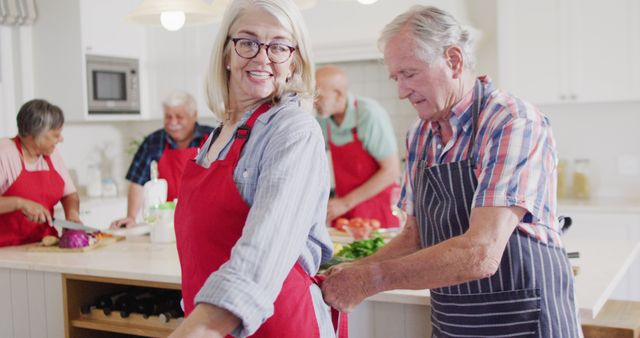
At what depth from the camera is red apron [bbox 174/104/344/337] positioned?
4.26ft

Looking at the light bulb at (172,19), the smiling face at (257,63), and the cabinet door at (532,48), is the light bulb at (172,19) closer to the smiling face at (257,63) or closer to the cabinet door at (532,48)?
the smiling face at (257,63)

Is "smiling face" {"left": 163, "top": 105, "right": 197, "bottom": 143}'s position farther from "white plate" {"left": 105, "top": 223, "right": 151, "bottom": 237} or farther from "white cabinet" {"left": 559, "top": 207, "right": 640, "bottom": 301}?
"white cabinet" {"left": 559, "top": 207, "right": 640, "bottom": 301}

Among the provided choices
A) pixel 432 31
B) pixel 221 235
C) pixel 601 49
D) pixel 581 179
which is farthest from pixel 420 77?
pixel 581 179

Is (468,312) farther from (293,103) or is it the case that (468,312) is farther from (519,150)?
(293,103)

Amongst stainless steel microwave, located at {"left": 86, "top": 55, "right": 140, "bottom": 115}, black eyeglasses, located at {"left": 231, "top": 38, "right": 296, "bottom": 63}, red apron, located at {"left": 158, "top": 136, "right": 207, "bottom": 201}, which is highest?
stainless steel microwave, located at {"left": 86, "top": 55, "right": 140, "bottom": 115}

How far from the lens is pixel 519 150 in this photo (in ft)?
4.93

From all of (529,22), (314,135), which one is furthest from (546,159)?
(529,22)

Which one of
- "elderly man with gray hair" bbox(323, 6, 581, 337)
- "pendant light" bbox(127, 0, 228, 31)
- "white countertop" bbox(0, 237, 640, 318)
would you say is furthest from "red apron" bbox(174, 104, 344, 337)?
"pendant light" bbox(127, 0, 228, 31)

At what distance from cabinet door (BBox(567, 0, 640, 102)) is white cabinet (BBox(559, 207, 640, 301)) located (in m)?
0.71

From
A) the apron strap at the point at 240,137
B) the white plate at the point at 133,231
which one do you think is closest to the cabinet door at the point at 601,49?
the white plate at the point at 133,231

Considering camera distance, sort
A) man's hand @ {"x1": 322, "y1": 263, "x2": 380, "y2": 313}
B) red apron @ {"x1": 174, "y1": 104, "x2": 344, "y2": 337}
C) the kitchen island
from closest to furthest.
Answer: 1. red apron @ {"x1": 174, "y1": 104, "x2": 344, "y2": 337}
2. man's hand @ {"x1": 322, "y1": 263, "x2": 380, "y2": 313}
3. the kitchen island

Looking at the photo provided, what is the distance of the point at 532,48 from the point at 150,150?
2.41 m

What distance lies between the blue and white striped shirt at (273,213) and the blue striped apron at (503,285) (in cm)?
39

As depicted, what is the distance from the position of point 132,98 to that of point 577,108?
3.27 m
